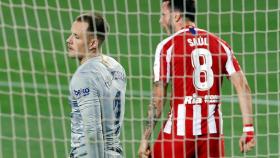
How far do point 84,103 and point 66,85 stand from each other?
657 cm

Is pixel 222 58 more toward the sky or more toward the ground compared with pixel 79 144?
more toward the sky

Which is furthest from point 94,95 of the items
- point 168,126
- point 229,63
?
point 229,63

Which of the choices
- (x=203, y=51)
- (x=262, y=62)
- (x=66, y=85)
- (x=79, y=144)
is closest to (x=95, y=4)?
(x=66, y=85)

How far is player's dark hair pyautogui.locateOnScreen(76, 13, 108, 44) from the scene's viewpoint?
7809 mm

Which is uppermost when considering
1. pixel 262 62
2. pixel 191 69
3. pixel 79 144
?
pixel 262 62

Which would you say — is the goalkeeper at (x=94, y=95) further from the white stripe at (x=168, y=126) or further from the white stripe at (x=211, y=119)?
the white stripe at (x=211, y=119)

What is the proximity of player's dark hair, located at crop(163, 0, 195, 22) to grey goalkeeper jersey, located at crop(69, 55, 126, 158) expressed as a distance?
877 mm

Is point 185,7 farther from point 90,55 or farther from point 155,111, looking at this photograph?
point 90,55

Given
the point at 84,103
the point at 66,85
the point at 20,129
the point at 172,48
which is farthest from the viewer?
the point at 66,85

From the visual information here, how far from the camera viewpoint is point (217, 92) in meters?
8.48

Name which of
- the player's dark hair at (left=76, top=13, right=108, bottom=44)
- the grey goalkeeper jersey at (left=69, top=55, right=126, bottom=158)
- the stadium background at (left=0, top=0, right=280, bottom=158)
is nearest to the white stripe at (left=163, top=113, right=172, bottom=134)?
the grey goalkeeper jersey at (left=69, top=55, right=126, bottom=158)

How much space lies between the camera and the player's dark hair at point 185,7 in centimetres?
848

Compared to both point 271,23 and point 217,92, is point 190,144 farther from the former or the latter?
point 271,23

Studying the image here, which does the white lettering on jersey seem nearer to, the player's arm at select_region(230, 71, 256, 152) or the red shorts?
the player's arm at select_region(230, 71, 256, 152)
